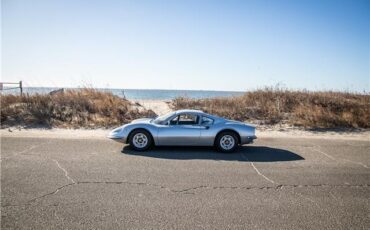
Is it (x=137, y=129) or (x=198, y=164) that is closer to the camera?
(x=198, y=164)

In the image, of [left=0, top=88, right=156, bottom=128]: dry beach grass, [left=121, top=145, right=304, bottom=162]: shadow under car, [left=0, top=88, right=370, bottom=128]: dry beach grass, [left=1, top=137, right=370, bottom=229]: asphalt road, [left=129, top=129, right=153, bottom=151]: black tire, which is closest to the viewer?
[left=1, top=137, right=370, bottom=229]: asphalt road

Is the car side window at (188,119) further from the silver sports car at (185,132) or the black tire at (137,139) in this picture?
the black tire at (137,139)

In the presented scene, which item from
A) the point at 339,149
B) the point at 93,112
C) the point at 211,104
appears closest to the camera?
the point at 339,149

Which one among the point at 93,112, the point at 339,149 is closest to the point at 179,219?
the point at 339,149

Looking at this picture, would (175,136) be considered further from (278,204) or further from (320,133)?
(320,133)

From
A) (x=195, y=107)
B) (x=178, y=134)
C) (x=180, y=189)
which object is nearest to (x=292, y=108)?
(x=195, y=107)

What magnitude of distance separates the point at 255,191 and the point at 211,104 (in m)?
12.2

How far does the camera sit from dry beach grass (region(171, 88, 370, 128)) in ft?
45.6

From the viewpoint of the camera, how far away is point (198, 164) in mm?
6844

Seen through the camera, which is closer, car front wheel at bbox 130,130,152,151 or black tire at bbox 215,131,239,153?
car front wheel at bbox 130,130,152,151

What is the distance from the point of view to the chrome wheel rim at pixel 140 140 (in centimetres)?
816

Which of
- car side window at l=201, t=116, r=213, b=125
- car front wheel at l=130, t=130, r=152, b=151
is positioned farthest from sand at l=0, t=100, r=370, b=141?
car side window at l=201, t=116, r=213, b=125

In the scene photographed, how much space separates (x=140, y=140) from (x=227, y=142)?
2409mm

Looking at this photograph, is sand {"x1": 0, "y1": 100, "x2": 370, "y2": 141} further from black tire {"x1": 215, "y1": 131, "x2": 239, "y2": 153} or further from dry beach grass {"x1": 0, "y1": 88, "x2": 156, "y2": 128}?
black tire {"x1": 215, "y1": 131, "x2": 239, "y2": 153}
